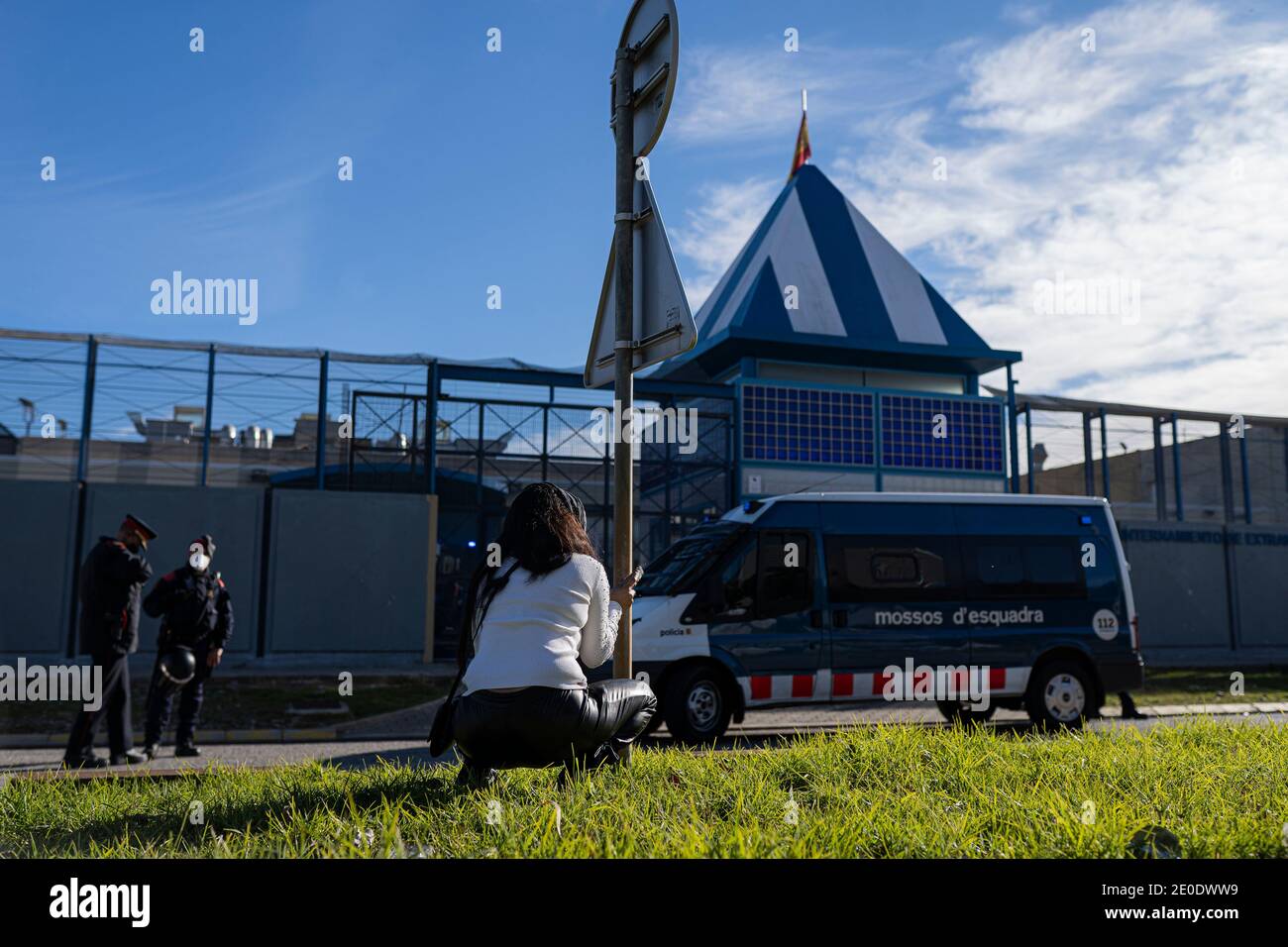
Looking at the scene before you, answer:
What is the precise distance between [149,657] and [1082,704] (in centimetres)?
1403

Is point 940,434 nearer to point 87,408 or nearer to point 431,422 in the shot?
point 431,422

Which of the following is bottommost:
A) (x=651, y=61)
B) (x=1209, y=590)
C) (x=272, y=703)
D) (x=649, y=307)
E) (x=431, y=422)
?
(x=272, y=703)

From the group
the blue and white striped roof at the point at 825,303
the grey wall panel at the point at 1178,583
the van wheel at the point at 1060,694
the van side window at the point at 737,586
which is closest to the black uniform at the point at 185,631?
the van side window at the point at 737,586

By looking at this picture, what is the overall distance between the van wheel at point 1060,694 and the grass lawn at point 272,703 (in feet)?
23.5

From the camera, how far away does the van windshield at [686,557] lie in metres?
9.77

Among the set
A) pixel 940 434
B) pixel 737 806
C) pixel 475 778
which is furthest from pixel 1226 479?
pixel 475 778

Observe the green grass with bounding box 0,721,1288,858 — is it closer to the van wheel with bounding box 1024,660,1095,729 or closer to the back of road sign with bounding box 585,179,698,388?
the back of road sign with bounding box 585,179,698,388

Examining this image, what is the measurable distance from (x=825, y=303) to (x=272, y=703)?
1668cm

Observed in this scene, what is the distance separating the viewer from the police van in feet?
31.1

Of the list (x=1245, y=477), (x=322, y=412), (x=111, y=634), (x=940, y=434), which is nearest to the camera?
(x=111, y=634)

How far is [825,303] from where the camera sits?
81.4ft

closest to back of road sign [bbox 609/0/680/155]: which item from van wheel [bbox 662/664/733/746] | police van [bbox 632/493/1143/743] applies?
police van [bbox 632/493/1143/743]
